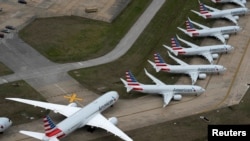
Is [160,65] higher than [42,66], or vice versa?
[160,65]

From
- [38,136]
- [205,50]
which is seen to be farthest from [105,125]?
[205,50]

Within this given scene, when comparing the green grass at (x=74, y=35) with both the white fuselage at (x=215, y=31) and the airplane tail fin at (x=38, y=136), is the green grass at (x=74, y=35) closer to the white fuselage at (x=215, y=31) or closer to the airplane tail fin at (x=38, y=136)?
the white fuselage at (x=215, y=31)

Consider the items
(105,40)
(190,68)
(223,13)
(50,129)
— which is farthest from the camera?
(223,13)

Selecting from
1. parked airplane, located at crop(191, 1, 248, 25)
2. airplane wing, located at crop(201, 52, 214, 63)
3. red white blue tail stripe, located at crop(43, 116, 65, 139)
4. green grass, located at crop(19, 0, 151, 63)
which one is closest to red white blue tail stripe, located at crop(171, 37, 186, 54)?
airplane wing, located at crop(201, 52, 214, 63)

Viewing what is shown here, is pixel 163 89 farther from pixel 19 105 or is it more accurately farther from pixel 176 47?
pixel 19 105

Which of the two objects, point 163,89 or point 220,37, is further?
point 220,37

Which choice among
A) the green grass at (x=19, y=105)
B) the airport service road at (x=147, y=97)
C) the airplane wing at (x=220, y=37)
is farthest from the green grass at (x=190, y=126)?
the airplane wing at (x=220, y=37)
